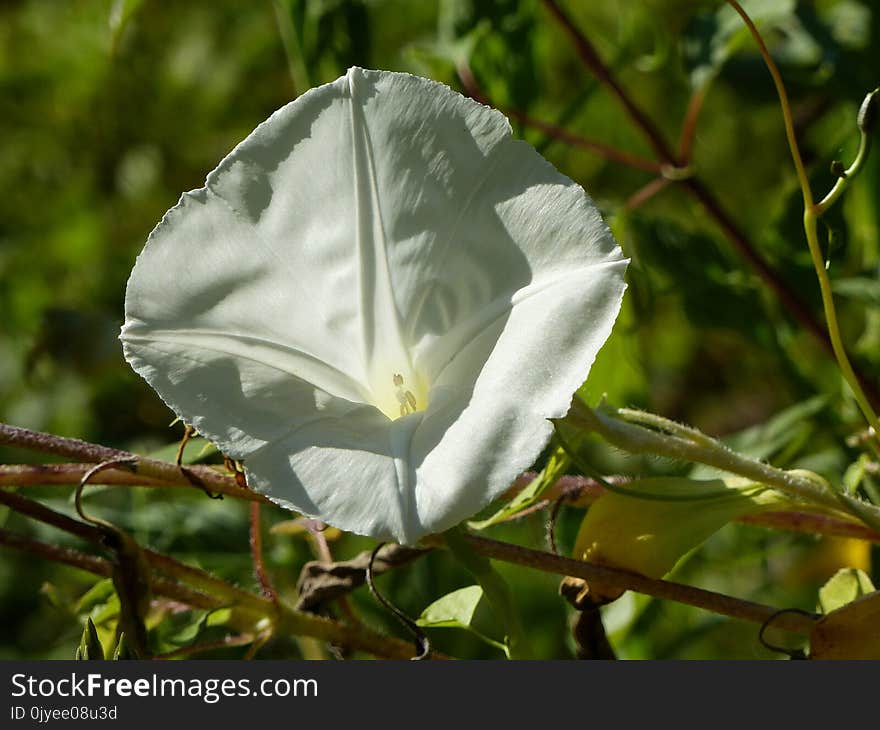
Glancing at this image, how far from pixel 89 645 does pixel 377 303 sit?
0.32m

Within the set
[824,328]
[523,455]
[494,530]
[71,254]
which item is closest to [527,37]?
[824,328]

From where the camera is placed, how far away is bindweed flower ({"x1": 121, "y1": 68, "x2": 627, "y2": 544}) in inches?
29.8

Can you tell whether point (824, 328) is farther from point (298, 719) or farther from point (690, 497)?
point (298, 719)

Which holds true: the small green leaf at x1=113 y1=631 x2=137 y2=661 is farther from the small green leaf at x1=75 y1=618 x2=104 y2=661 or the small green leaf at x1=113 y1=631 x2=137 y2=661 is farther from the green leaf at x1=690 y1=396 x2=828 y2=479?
the green leaf at x1=690 y1=396 x2=828 y2=479

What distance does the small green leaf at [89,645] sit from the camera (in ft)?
2.74

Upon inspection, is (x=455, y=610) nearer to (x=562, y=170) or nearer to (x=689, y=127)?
(x=689, y=127)

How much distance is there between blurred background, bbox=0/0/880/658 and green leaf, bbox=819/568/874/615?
98 millimetres

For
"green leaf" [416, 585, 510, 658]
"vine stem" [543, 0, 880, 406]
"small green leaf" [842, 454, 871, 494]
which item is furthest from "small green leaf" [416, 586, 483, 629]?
"vine stem" [543, 0, 880, 406]

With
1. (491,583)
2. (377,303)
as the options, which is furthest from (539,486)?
(377,303)

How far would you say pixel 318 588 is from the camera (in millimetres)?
1004

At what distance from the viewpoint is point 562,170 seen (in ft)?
5.94

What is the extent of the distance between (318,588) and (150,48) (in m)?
1.60

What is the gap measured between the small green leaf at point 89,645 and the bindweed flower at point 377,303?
0.17 m

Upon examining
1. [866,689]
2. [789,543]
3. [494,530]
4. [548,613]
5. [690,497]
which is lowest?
[548,613]
